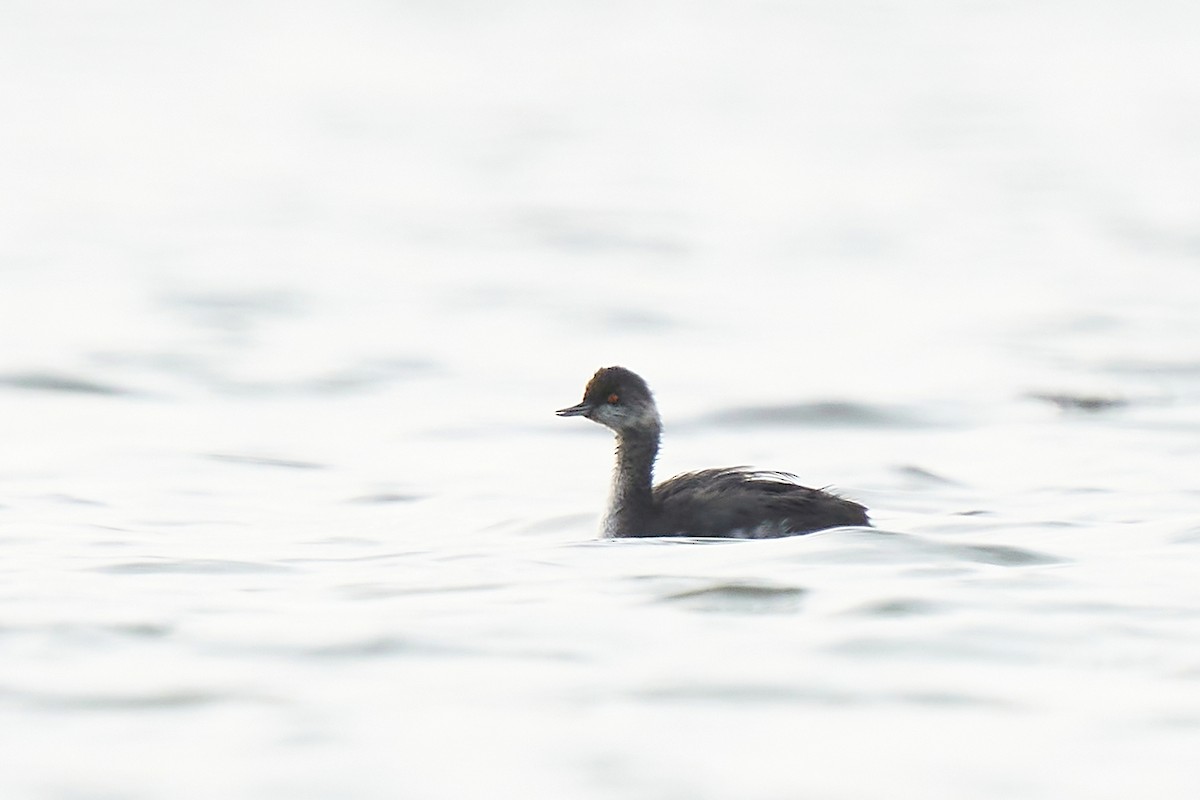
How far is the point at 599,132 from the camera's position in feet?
139

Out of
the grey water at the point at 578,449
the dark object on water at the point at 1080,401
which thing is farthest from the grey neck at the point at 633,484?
the dark object on water at the point at 1080,401

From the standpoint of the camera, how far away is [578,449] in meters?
15.0

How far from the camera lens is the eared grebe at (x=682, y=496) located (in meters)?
10.4

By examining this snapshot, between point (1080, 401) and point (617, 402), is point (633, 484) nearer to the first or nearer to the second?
point (617, 402)

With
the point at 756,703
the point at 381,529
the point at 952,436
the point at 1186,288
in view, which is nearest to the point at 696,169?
the point at 1186,288

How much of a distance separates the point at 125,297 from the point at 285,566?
12.5 metres

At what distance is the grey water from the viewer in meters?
7.51

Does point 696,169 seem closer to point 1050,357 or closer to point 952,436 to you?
point 1050,357

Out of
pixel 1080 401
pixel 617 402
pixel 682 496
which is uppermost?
pixel 1080 401

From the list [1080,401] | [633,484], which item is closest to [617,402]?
[633,484]

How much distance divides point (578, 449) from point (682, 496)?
4.27 metres

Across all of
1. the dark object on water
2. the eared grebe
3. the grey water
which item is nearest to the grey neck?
the eared grebe

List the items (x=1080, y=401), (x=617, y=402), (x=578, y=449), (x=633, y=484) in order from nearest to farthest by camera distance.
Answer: (x=633, y=484) < (x=617, y=402) < (x=578, y=449) < (x=1080, y=401)

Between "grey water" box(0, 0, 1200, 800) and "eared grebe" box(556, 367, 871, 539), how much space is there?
166mm
